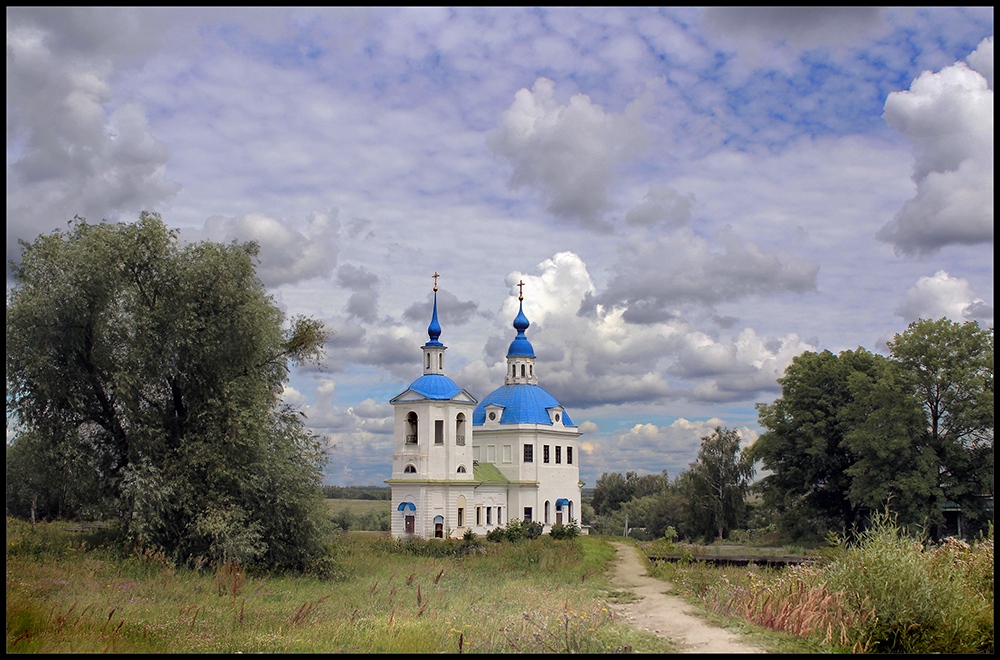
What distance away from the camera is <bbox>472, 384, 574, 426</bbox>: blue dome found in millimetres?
50875

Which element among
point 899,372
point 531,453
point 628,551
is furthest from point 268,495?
point 531,453

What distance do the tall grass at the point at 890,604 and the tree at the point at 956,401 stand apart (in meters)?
22.3

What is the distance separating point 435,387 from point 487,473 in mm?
7707

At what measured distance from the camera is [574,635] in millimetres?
11867

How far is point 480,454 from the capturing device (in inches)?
2021

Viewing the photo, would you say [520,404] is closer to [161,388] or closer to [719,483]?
[719,483]

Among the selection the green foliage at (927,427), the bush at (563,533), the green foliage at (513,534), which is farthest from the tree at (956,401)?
the green foliage at (513,534)

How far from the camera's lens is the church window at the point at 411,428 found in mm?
43750

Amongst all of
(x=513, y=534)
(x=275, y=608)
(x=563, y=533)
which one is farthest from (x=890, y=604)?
(x=513, y=534)

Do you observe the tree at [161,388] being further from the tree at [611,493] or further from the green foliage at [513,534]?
the tree at [611,493]

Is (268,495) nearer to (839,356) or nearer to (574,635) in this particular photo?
(574,635)

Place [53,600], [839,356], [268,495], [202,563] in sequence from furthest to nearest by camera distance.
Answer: [839,356] → [268,495] → [202,563] → [53,600]

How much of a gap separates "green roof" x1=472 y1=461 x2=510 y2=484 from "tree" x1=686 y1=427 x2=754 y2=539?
508 inches

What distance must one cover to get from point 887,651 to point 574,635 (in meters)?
4.99
